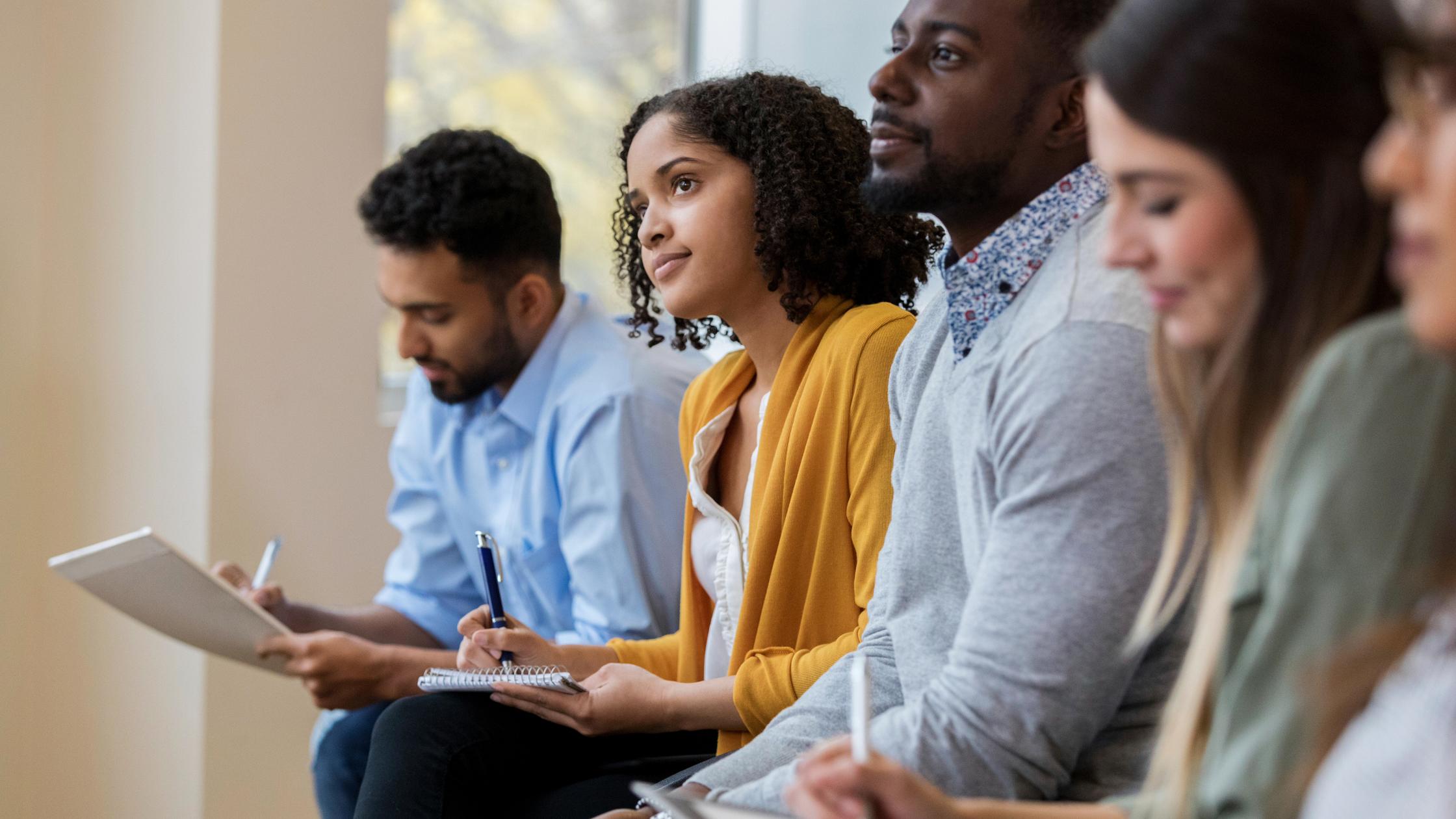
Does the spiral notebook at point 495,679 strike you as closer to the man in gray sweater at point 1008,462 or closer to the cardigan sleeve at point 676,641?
the cardigan sleeve at point 676,641

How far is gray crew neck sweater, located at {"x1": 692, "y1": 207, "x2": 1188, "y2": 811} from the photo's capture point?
3.10 feet

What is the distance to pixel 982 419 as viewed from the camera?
3.47 feet

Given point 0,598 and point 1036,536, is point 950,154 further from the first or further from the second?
point 0,598

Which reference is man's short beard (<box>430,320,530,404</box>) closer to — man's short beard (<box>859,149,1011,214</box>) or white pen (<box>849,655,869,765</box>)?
man's short beard (<box>859,149,1011,214</box>)

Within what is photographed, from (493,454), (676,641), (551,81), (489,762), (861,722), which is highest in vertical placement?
(551,81)

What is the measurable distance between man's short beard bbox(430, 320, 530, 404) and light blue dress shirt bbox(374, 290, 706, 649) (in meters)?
0.03

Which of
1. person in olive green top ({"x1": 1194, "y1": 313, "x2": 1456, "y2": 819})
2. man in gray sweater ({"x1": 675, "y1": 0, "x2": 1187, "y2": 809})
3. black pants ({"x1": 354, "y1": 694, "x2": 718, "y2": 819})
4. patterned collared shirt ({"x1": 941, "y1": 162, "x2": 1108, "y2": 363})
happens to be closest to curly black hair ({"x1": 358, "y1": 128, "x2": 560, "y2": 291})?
black pants ({"x1": 354, "y1": 694, "x2": 718, "y2": 819})

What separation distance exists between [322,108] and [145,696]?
1075 mm

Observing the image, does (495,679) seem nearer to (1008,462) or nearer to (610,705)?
(610,705)

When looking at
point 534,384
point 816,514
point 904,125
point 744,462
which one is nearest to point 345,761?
point 534,384

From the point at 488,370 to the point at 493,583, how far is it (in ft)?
1.87

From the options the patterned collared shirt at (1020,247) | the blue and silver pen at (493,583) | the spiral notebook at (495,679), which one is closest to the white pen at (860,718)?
the patterned collared shirt at (1020,247)

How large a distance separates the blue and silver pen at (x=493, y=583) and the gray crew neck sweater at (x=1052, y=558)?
516 millimetres

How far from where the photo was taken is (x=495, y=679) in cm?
150
